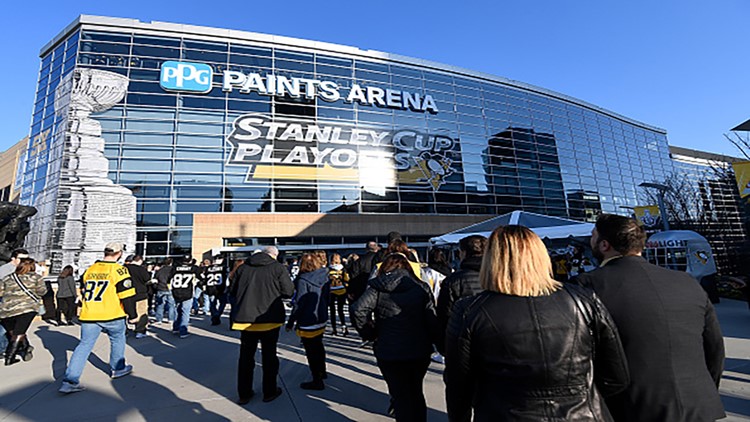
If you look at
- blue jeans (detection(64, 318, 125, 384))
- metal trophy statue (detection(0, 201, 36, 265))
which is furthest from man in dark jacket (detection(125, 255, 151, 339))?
metal trophy statue (detection(0, 201, 36, 265))

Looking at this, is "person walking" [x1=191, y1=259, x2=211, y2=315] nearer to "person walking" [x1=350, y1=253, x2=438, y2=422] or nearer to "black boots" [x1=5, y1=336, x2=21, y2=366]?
"black boots" [x1=5, y1=336, x2=21, y2=366]

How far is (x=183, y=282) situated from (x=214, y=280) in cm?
115

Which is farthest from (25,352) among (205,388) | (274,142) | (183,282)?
(274,142)

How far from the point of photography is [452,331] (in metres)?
1.63

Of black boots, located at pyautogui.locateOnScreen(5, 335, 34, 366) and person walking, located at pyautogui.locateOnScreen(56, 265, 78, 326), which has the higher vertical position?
person walking, located at pyautogui.locateOnScreen(56, 265, 78, 326)

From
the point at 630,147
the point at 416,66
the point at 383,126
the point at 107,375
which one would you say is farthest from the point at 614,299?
the point at 630,147

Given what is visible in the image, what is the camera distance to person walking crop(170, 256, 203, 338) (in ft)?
25.5

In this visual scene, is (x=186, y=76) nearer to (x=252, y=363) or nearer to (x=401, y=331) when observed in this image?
(x=252, y=363)

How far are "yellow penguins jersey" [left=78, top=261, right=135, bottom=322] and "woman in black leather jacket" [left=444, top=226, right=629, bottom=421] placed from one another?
5.13m

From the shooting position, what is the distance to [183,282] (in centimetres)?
809

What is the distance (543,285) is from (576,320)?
19 centimetres

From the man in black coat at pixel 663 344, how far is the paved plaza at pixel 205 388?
2.25 meters

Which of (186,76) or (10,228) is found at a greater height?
(186,76)

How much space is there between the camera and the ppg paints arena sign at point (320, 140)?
23969mm
